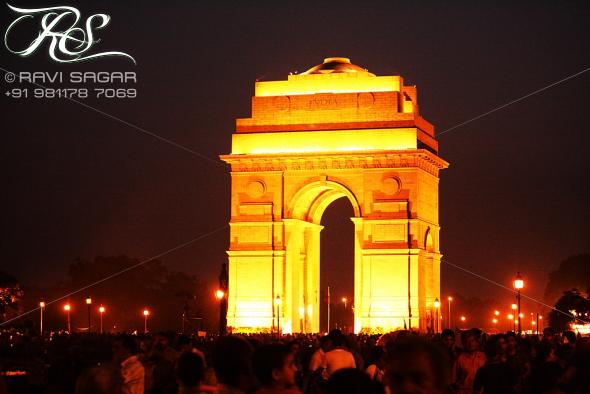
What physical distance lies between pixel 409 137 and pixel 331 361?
40.5 meters

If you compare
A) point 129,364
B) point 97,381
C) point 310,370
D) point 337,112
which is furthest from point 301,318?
point 97,381

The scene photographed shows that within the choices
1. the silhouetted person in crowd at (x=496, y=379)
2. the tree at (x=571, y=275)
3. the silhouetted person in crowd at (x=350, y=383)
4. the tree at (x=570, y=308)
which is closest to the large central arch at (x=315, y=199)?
the tree at (x=570, y=308)

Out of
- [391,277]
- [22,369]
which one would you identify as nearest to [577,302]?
[391,277]

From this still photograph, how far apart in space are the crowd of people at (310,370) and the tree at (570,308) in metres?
57.2

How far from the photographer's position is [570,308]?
8694 centimetres

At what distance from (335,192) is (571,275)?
54112mm

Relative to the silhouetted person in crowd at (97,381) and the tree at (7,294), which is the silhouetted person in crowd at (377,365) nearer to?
the silhouetted person in crowd at (97,381)

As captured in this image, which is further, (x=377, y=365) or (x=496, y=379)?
(x=377, y=365)

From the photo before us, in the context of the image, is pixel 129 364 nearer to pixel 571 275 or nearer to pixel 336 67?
pixel 336 67

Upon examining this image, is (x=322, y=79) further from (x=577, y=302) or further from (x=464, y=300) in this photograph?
(x=464, y=300)

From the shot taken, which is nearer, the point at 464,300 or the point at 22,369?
the point at 22,369

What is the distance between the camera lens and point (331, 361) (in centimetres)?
1622

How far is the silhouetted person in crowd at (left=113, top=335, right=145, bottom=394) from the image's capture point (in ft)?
44.2

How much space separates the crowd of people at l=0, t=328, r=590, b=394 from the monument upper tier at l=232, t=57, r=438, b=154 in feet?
101
